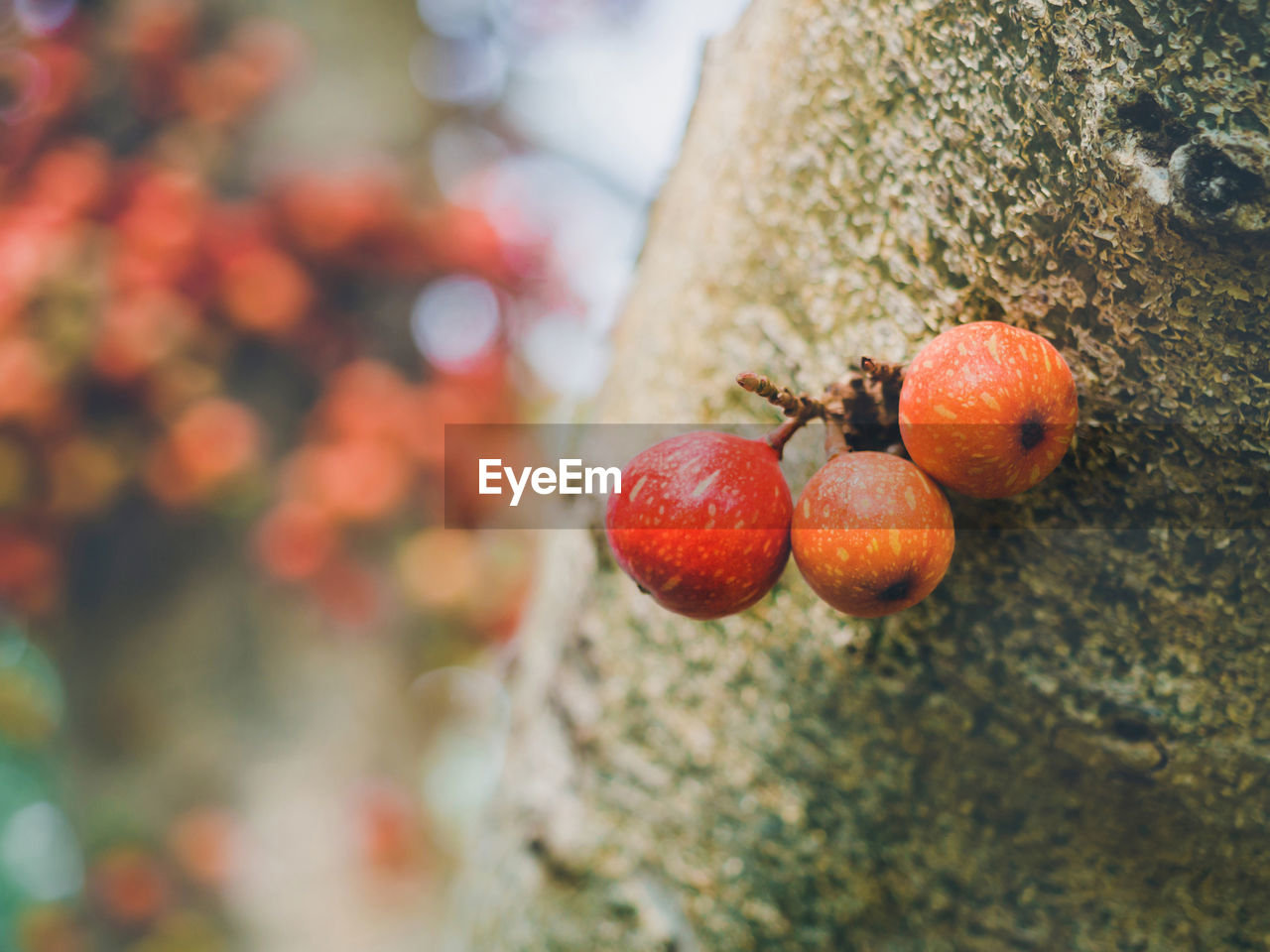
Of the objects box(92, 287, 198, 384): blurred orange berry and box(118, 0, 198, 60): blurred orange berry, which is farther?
box(118, 0, 198, 60): blurred orange berry

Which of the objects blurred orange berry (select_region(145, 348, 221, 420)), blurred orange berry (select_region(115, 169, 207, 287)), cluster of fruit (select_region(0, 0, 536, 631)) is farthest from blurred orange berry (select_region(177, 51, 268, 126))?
blurred orange berry (select_region(145, 348, 221, 420))

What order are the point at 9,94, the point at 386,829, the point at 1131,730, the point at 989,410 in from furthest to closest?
1. the point at 9,94
2. the point at 386,829
3. the point at 1131,730
4. the point at 989,410

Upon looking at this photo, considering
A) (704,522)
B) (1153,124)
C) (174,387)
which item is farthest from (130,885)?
(1153,124)

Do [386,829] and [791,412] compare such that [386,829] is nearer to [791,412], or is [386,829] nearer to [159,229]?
[159,229]

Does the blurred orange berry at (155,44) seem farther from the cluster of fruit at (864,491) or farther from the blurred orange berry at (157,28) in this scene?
the cluster of fruit at (864,491)

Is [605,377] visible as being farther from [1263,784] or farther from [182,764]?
[182,764]

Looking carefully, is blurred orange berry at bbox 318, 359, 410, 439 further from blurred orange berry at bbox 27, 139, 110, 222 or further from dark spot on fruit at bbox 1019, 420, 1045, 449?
dark spot on fruit at bbox 1019, 420, 1045, 449

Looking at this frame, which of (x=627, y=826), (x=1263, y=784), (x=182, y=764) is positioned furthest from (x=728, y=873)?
(x=182, y=764)
